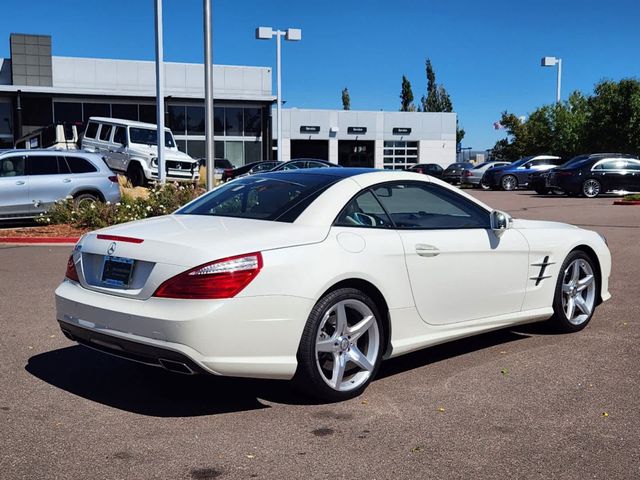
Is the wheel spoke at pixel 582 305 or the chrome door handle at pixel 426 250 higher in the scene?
the chrome door handle at pixel 426 250

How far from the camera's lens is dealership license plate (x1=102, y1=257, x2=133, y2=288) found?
448 cm

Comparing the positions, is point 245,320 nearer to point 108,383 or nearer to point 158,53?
point 108,383

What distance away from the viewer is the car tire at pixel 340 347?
4.48 meters

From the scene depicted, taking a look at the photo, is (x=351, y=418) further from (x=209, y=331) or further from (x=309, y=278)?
(x=209, y=331)

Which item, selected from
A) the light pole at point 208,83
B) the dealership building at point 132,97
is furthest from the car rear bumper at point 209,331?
the dealership building at point 132,97

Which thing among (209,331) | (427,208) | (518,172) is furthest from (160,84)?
(209,331)

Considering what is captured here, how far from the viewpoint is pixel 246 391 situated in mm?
4969

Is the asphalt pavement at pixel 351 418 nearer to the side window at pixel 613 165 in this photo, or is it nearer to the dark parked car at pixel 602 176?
the dark parked car at pixel 602 176

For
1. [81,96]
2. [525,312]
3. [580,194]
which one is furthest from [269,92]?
[525,312]

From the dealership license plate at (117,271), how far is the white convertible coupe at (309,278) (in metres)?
0.01

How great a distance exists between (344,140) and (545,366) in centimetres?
5783

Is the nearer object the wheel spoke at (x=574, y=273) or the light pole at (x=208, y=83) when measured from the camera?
the wheel spoke at (x=574, y=273)

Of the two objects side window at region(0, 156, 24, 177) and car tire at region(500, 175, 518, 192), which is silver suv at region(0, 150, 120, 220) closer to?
side window at region(0, 156, 24, 177)

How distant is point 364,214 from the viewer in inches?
204
